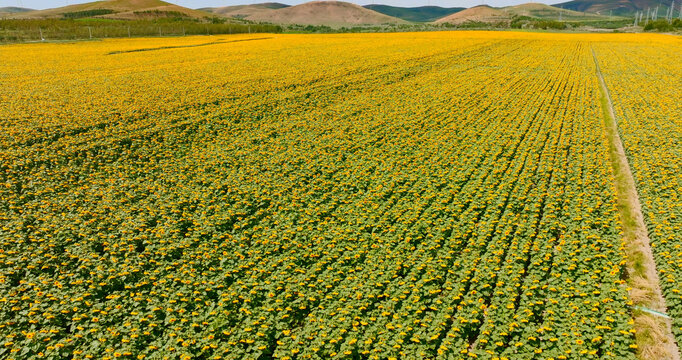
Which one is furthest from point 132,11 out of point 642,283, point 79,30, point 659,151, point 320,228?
point 642,283

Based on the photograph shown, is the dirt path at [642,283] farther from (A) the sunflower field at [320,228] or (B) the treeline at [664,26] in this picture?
(B) the treeline at [664,26]

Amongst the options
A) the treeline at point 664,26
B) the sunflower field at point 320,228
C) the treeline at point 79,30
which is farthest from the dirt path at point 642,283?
the treeline at point 664,26

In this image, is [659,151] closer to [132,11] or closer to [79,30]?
[79,30]

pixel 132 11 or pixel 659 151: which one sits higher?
pixel 132 11

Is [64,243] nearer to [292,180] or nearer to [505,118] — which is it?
[292,180]

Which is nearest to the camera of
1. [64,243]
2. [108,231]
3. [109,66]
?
[64,243]

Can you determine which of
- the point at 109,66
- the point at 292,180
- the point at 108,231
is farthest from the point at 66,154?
the point at 109,66
